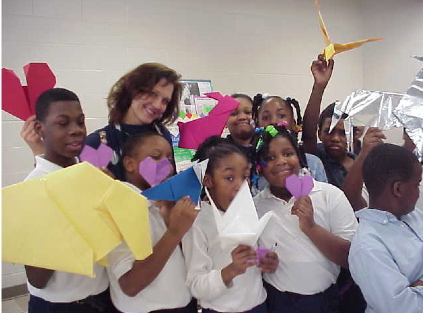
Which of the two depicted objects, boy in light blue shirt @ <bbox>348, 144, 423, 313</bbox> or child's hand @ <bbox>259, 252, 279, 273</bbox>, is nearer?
boy in light blue shirt @ <bbox>348, 144, 423, 313</bbox>

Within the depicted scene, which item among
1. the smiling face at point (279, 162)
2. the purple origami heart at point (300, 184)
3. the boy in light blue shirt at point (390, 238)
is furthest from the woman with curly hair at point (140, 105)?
the boy in light blue shirt at point (390, 238)

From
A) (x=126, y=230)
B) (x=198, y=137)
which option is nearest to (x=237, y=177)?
(x=198, y=137)

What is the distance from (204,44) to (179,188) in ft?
8.67

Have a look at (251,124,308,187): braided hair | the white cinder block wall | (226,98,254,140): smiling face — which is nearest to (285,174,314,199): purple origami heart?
(251,124,308,187): braided hair

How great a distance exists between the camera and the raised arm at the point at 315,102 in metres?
1.75

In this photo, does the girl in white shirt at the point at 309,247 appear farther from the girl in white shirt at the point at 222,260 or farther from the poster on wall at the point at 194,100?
the poster on wall at the point at 194,100

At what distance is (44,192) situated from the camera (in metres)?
0.82

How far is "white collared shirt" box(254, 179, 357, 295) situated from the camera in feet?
3.95

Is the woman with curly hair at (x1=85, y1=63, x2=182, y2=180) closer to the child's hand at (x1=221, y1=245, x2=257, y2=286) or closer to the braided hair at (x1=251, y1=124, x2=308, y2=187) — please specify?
the braided hair at (x1=251, y1=124, x2=308, y2=187)

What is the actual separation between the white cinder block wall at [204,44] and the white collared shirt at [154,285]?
2.01m

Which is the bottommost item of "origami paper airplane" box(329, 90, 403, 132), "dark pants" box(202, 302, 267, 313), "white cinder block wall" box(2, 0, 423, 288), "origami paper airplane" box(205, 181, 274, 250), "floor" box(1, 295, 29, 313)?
"floor" box(1, 295, 29, 313)

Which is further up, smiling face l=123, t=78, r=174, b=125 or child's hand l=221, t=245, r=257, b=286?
smiling face l=123, t=78, r=174, b=125

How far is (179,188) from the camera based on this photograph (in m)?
1.04

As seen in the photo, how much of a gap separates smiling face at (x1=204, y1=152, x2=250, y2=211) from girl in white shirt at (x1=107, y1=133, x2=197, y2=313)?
0.19 meters
